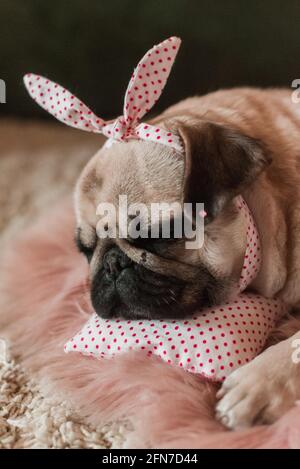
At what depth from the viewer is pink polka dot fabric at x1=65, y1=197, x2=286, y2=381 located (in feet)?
3.83

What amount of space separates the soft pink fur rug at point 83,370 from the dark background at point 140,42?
1232mm

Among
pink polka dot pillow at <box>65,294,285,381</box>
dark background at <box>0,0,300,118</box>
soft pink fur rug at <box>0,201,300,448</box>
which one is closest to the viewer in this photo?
soft pink fur rug at <box>0,201,300,448</box>

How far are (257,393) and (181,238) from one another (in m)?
0.36

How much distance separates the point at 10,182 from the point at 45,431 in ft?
5.20

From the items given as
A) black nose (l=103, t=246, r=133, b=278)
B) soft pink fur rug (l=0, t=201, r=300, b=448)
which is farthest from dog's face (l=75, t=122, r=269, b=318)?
soft pink fur rug (l=0, t=201, r=300, b=448)

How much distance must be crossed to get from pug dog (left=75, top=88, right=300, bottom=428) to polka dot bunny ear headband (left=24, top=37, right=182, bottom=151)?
0.13ft

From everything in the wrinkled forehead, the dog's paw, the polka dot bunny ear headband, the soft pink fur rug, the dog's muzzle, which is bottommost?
the soft pink fur rug

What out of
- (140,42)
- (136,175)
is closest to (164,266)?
(136,175)

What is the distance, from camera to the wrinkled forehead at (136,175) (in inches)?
49.1

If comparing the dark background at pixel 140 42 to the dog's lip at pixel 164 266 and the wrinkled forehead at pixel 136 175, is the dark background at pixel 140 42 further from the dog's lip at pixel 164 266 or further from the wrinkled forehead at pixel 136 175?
the dog's lip at pixel 164 266

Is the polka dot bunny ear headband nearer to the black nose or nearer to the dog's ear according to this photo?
the dog's ear

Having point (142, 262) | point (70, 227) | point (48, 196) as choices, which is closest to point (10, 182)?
point (48, 196)

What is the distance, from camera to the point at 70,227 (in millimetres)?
1927

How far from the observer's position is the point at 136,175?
1279mm
